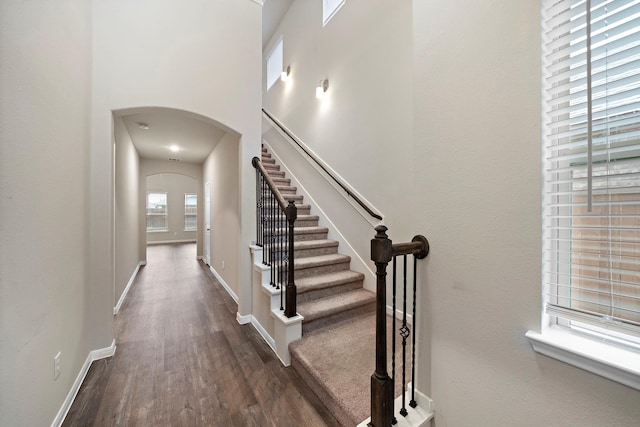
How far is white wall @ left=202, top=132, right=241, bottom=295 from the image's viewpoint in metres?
3.34

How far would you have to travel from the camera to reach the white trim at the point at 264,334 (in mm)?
2373

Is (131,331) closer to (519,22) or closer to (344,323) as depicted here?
(344,323)

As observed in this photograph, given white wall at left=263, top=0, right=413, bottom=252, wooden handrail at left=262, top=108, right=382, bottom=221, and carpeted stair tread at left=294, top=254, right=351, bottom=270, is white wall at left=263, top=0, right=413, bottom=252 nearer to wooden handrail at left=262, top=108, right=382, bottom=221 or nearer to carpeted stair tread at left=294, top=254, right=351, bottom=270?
wooden handrail at left=262, top=108, right=382, bottom=221

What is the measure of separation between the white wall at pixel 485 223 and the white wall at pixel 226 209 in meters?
2.20

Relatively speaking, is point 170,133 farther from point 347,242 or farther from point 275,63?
point 347,242

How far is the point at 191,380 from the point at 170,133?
3.58 m

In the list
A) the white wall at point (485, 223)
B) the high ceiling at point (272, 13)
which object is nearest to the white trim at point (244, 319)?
the white wall at point (485, 223)

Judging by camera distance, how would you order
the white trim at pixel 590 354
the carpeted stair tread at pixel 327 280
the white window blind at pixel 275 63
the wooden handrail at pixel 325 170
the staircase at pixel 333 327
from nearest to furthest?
the white trim at pixel 590 354, the staircase at pixel 333 327, the carpeted stair tread at pixel 327 280, the wooden handrail at pixel 325 170, the white window blind at pixel 275 63

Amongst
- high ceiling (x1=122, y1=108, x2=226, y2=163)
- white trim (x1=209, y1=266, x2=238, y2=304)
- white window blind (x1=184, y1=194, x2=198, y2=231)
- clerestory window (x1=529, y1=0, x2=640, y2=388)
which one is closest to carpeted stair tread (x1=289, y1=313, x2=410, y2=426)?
clerestory window (x1=529, y1=0, x2=640, y2=388)

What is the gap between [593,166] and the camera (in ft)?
2.80

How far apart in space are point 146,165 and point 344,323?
6350 millimetres

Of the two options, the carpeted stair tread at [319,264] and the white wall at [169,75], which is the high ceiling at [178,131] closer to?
the white wall at [169,75]

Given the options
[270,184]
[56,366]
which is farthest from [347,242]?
[56,366]

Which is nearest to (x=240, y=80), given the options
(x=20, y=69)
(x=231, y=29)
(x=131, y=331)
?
(x=231, y=29)
